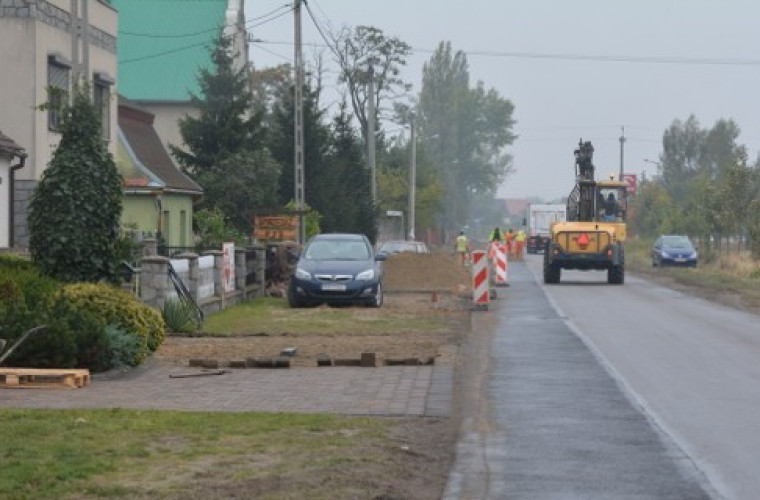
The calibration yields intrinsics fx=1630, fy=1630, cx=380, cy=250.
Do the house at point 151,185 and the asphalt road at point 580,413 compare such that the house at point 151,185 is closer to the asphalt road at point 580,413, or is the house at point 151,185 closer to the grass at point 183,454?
the asphalt road at point 580,413

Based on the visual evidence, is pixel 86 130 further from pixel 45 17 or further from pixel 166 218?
pixel 166 218

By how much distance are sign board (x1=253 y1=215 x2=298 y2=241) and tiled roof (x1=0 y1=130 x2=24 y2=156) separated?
1312 cm

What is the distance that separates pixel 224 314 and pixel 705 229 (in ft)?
158

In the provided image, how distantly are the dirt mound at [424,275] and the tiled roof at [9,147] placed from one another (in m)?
13.2

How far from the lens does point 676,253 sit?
67.8 m

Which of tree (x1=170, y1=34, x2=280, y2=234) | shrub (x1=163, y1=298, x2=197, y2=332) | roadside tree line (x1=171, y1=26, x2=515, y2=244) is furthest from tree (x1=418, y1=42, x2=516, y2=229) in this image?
shrub (x1=163, y1=298, x2=197, y2=332)

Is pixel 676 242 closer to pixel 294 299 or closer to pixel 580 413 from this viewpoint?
pixel 294 299

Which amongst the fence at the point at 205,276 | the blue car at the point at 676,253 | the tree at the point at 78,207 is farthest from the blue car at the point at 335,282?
the blue car at the point at 676,253

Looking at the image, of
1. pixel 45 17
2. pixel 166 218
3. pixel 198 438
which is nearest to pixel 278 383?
pixel 198 438

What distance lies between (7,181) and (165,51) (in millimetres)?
32544

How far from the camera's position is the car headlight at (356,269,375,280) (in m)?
32.7

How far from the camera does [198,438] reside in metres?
12.1

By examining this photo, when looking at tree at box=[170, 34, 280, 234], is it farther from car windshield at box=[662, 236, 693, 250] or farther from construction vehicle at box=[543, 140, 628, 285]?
A: car windshield at box=[662, 236, 693, 250]

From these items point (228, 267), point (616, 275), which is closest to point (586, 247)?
point (616, 275)
